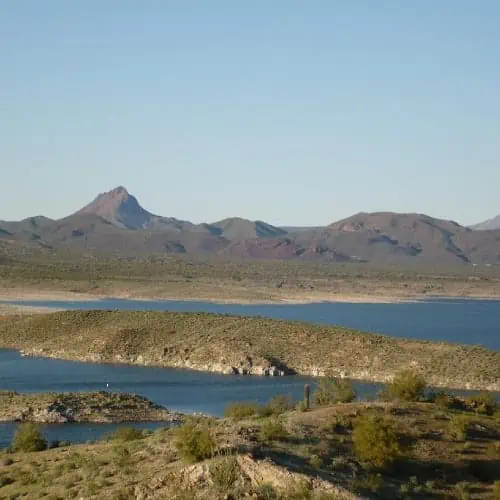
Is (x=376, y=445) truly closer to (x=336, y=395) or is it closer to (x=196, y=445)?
(x=196, y=445)

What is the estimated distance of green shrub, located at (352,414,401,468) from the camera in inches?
1069

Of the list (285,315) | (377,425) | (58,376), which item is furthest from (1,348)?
(377,425)

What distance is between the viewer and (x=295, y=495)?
23.1m

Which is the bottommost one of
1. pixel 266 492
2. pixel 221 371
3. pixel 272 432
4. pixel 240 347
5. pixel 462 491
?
pixel 221 371

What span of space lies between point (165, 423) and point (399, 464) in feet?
76.1

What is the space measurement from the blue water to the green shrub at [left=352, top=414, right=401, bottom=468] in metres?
63.6

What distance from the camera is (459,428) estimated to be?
1231 inches

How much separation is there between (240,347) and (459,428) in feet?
144

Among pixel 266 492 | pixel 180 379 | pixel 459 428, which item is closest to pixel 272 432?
pixel 266 492

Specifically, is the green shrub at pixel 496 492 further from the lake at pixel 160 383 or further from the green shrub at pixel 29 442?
the lake at pixel 160 383

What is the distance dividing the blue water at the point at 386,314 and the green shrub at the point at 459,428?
59.0m

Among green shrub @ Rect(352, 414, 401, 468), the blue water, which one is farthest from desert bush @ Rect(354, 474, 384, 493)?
the blue water

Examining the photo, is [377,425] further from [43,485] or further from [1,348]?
[1,348]

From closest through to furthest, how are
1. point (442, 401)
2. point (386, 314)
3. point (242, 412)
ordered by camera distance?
point (242, 412) < point (442, 401) < point (386, 314)
